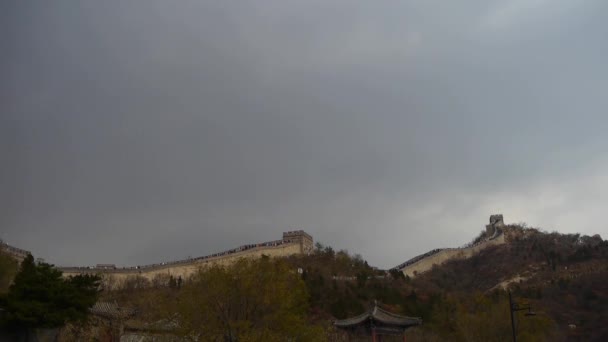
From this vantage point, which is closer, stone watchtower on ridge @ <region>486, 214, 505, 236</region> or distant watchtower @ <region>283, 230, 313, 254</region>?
distant watchtower @ <region>283, 230, 313, 254</region>

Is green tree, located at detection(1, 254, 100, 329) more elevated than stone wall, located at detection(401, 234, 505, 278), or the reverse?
stone wall, located at detection(401, 234, 505, 278)

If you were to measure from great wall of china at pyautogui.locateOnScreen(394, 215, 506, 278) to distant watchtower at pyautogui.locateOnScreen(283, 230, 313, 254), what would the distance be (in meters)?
11.0

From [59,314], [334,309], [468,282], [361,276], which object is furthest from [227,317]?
[468,282]

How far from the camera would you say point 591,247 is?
250 feet

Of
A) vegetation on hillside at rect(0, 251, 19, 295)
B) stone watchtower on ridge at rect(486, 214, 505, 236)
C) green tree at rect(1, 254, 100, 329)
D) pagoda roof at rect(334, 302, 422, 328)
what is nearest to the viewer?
green tree at rect(1, 254, 100, 329)

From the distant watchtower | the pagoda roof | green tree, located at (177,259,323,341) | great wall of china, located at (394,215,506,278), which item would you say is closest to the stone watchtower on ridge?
great wall of china, located at (394,215,506,278)

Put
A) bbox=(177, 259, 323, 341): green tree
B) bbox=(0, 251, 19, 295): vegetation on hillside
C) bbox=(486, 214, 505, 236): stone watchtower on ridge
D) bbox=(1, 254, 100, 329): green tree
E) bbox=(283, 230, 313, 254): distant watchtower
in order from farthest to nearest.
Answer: bbox=(486, 214, 505, 236): stone watchtower on ridge, bbox=(283, 230, 313, 254): distant watchtower, bbox=(0, 251, 19, 295): vegetation on hillside, bbox=(1, 254, 100, 329): green tree, bbox=(177, 259, 323, 341): green tree

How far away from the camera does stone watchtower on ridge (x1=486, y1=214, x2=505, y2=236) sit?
311 ft

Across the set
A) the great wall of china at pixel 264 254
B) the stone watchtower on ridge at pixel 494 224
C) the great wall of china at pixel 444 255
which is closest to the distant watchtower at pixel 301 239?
the great wall of china at pixel 264 254

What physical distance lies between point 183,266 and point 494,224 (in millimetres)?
51945

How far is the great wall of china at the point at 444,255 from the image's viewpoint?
254ft

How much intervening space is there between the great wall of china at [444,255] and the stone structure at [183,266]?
484 inches

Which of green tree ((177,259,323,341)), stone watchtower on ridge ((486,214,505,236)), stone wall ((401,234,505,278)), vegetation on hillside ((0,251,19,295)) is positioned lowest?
green tree ((177,259,323,341))

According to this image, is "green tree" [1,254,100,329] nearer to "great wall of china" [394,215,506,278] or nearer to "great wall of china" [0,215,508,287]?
"great wall of china" [0,215,508,287]
